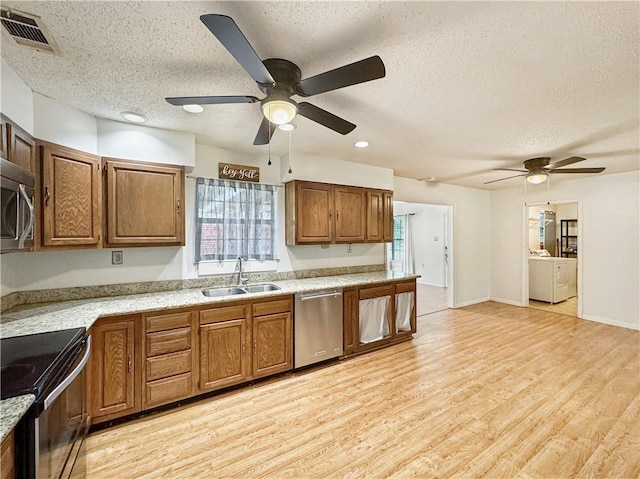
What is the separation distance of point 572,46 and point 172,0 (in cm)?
203

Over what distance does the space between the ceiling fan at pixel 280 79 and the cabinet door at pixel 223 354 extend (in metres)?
1.72

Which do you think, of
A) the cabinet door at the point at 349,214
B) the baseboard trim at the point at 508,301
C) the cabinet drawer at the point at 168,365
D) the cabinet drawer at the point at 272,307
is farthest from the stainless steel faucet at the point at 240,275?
the baseboard trim at the point at 508,301

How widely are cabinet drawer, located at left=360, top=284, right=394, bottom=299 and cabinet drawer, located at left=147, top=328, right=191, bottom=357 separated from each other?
1911 mm

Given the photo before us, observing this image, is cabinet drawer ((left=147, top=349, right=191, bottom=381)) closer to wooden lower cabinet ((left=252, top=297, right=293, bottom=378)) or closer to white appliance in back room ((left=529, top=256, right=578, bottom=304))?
wooden lower cabinet ((left=252, top=297, right=293, bottom=378))

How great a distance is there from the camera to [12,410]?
0.98 meters

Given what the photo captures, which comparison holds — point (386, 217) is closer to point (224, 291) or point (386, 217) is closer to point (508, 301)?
point (224, 291)

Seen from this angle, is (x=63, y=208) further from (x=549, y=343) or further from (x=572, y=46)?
(x=549, y=343)

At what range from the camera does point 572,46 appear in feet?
5.08

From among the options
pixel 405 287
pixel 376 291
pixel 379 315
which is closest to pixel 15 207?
pixel 376 291

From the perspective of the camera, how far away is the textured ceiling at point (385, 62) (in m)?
1.33

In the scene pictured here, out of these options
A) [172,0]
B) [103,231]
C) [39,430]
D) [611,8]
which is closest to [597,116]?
[611,8]

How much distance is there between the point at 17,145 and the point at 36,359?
137cm

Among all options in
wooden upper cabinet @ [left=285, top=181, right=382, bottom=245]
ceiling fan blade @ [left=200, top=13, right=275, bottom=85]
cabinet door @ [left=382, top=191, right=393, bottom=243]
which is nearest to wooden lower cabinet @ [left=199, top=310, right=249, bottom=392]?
wooden upper cabinet @ [left=285, top=181, right=382, bottom=245]

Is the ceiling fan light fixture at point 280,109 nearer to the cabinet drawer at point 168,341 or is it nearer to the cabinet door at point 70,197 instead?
the cabinet door at point 70,197
